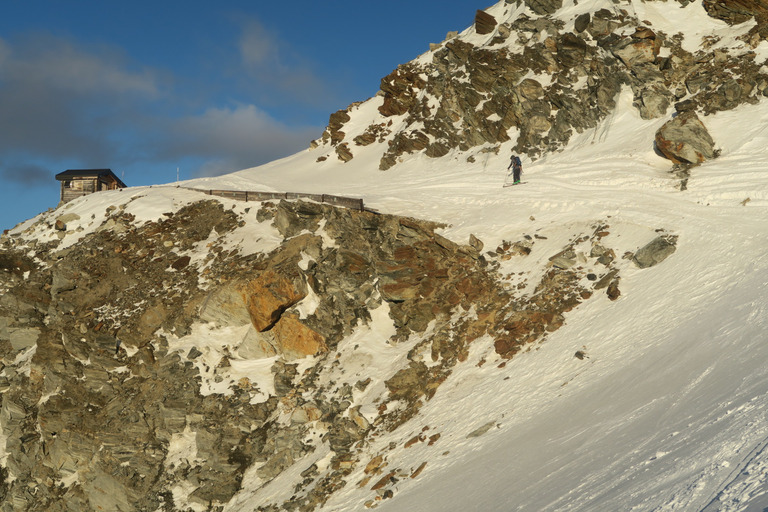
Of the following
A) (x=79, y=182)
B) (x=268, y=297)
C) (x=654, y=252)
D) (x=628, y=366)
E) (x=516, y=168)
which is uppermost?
(x=79, y=182)

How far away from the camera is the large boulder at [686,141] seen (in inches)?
961

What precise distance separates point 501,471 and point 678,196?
49.0 feet

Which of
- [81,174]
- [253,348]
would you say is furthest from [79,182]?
[253,348]

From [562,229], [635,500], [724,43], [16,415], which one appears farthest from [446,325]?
[724,43]

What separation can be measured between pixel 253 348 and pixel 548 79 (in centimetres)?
2409

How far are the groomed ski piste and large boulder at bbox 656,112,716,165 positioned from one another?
554 mm

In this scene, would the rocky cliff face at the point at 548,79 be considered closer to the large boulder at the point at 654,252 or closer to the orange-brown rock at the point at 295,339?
the large boulder at the point at 654,252

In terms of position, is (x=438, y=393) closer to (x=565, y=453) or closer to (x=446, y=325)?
(x=446, y=325)

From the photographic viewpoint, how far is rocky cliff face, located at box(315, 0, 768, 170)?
1141 inches

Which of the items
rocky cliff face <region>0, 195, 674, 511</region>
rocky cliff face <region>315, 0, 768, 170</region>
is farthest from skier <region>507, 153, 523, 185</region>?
rocky cliff face <region>0, 195, 674, 511</region>

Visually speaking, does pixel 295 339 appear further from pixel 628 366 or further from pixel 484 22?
pixel 484 22

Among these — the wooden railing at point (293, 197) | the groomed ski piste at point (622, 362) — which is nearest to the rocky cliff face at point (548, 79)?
the groomed ski piste at point (622, 362)

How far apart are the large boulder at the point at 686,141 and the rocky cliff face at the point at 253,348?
19.9 feet

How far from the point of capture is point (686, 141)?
2495cm
